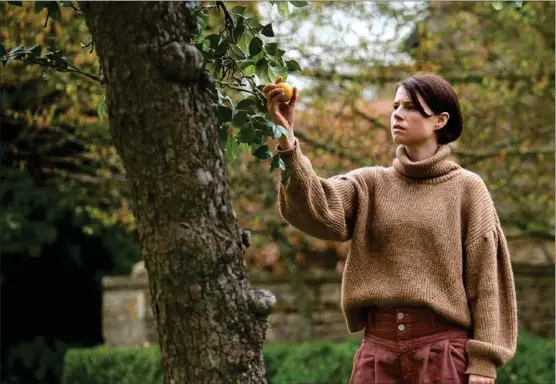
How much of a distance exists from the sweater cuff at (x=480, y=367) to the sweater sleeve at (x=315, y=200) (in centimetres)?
56

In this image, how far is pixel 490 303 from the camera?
9.36 feet

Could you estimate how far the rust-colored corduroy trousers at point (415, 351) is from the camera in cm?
280

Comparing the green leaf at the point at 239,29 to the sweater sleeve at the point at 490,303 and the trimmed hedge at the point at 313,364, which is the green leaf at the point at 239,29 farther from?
the trimmed hedge at the point at 313,364

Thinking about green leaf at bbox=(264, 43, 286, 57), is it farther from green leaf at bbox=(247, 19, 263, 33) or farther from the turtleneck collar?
the turtleneck collar

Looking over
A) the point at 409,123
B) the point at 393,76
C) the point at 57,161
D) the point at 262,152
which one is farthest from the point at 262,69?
the point at 57,161

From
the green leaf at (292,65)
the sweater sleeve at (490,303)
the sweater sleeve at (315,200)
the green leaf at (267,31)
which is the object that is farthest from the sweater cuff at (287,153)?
the sweater sleeve at (490,303)

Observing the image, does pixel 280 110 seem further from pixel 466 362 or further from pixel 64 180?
pixel 64 180

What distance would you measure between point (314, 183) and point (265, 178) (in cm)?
448

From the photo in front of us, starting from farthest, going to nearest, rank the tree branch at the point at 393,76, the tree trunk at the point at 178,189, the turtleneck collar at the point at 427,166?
1. the tree branch at the point at 393,76
2. the turtleneck collar at the point at 427,166
3. the tree trunk at the point at 178,189

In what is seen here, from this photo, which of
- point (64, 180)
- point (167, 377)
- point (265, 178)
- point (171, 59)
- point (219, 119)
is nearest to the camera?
point (171, 59)

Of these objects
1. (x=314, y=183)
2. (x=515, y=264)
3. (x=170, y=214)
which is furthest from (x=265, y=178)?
(x=170, y=214)

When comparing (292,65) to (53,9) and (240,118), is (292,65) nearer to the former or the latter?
(240,118)

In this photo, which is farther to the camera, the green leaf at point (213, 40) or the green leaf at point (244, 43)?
the green leaf at point (244, 43)

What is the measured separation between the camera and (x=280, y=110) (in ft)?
8.93
